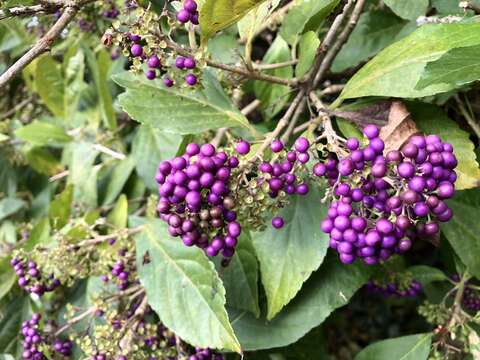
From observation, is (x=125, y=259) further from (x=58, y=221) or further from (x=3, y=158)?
(x=3, y=158)

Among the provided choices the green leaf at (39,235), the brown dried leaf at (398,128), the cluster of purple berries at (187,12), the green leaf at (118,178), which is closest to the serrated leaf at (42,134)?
the green leaf at (118,178)

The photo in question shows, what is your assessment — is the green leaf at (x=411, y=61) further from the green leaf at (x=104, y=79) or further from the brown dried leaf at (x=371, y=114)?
the green leaf at (x=104, y=79)

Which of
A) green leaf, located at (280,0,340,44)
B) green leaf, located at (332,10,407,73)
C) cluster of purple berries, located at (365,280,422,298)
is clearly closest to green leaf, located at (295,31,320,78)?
green leaf, located at (280,0,340,44)

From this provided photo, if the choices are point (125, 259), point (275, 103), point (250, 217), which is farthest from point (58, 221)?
point (250, 217)

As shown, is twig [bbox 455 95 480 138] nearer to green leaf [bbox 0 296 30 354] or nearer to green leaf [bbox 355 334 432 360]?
green leaf [bbox 355 334 432 360]

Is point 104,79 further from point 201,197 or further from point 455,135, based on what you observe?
point 455,135

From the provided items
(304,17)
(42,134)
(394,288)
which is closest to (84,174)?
(42,134)
